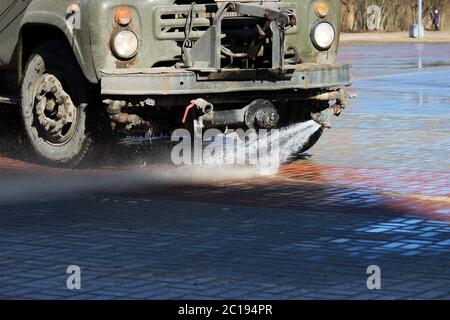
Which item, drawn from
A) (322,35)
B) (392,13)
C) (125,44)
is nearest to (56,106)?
(125,44)

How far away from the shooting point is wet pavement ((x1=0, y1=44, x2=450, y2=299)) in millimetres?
6945

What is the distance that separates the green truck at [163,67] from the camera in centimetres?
1063

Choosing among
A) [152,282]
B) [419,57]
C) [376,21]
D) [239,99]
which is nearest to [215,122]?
[239,99]

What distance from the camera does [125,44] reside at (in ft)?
35.7

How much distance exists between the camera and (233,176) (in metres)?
11.3

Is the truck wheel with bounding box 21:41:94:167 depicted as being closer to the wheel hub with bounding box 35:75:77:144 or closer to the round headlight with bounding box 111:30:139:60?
the wheel hub with bounding box 35:75:77:144

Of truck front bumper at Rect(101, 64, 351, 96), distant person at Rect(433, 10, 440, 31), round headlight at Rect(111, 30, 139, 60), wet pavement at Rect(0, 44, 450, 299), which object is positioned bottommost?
wet pavement at Rect(0, 44, 450, 299)

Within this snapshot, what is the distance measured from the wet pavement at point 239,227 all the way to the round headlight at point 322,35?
1103mm

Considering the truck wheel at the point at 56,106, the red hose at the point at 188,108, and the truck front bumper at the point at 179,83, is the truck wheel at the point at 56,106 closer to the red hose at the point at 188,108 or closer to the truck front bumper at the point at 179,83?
the truck front bumper at the point at 179,83

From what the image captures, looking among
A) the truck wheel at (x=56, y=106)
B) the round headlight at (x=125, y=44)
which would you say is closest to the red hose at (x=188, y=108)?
the round headlight at (x=125, y=44)

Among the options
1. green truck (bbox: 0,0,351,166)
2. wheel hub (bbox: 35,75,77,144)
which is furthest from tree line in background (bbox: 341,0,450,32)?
wheel hub (bbox: 35,75,77,144)
